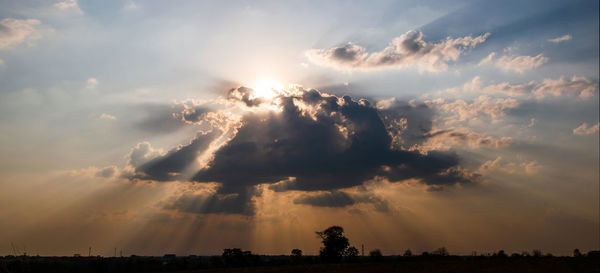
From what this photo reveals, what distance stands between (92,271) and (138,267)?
1047 cm

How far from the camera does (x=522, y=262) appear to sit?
62.3 m

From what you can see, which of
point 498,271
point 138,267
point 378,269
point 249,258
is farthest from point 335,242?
point 498,271

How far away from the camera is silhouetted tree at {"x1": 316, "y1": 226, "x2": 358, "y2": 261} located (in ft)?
438

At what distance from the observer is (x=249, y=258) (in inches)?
5694

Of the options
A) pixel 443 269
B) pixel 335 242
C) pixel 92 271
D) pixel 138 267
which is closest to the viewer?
pixel 443 269

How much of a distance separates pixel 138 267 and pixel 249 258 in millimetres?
51044

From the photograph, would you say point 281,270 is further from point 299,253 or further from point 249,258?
point 299,253

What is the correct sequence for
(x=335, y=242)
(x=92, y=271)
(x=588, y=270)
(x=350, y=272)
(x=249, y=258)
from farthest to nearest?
(x=249, y=258)
(x=335, y=242)
(x=92, y=271)
(x=350, y=272)
(x=588, y=270)

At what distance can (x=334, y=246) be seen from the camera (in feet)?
441

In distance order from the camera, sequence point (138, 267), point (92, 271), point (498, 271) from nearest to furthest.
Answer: point (498, 271) → point (92, 271) → point (138, 267)

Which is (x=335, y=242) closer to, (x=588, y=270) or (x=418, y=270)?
(x=418, y=270)

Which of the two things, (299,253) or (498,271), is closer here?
(498,271)

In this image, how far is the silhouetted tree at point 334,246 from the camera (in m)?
134

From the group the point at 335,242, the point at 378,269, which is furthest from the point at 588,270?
the point at 335,242
